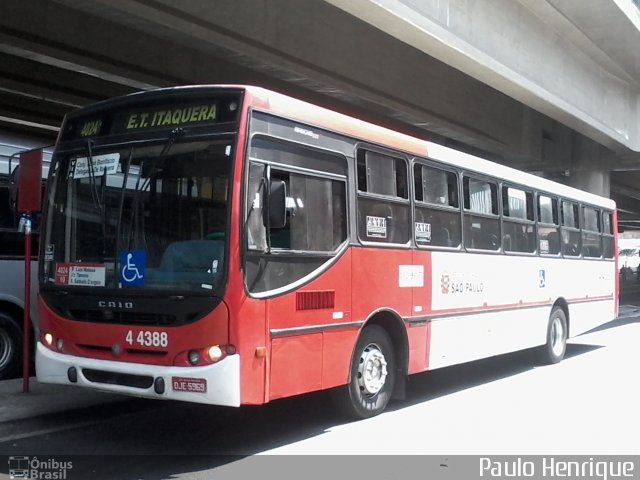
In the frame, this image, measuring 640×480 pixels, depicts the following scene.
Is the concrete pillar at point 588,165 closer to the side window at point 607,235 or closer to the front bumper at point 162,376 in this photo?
the side window at point 607,235

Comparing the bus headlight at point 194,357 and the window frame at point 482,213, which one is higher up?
the window frame at point 482,213

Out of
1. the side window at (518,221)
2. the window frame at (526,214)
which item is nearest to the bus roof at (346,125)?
the window frame at (526,214)

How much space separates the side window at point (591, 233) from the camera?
1306 centimetres

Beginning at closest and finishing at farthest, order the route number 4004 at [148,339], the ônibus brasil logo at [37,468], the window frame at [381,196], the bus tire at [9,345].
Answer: the ônibus brasil logo at [37,468] < the route number 4004 at [148,339] < the window frame at [381,196] < the bus tire at [9,345]

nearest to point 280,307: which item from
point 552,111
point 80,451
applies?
point 80,451

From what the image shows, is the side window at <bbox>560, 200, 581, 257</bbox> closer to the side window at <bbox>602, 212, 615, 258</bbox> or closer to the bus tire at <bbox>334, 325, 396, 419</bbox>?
the side window at <bbox>602, 212, 615, 258</bbox>

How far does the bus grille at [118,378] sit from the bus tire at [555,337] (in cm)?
782

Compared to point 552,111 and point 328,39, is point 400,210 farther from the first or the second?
point 552,111

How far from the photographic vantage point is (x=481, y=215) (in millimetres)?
9273

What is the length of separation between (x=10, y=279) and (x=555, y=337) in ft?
28.7

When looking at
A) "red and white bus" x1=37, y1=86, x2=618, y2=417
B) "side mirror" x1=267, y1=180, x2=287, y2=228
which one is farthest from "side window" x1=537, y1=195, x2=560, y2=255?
"side mirror" x1=267, y1=180, x2=287, y2=228

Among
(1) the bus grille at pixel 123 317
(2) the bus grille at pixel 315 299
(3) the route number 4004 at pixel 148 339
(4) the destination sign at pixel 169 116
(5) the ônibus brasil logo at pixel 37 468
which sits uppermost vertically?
(4) the destination sign at pixel 169 116

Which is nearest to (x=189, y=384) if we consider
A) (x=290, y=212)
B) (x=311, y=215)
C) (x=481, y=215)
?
(x=290, y=212)

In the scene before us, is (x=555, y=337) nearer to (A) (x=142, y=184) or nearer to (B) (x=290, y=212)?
(B) (x=290, y=212)
